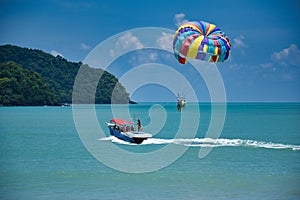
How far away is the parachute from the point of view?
24.2 metres

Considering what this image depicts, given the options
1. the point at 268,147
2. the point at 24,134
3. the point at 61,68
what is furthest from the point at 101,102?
the point at 268,147

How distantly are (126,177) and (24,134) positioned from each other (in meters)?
24.8

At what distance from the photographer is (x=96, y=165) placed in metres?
24.8

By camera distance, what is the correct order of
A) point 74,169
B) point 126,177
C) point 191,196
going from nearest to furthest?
point 191,196, point 126,177, point 74,169

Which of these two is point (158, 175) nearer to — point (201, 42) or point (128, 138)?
point (201, 42)

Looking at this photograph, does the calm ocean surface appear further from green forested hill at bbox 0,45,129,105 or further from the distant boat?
green forested hill at bbox 0,45,129,105

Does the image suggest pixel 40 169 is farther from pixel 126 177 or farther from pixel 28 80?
pixel 28 80

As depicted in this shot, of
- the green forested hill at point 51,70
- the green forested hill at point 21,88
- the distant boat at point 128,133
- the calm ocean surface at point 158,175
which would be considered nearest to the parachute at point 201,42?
the calm ocean surface at point 158,175

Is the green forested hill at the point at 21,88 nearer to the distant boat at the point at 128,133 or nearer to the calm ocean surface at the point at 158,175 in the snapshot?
the distant boat at the point at 128,133

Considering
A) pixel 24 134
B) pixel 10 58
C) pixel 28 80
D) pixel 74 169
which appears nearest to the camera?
pixel 74 169

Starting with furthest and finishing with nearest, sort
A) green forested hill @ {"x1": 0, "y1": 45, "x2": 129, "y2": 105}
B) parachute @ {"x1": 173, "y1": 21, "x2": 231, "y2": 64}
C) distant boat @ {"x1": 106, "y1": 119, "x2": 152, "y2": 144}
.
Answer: green forested hill @ {"x1": 0, "y1": 45, "x2": 129, "y2": 105}, distant boat @ {"x1": 106, "y1": 119, "x2": 152, "y2": 144}, parachute @ {"x1": 173, "y1": 21, "x2": 231, "y2": 64}

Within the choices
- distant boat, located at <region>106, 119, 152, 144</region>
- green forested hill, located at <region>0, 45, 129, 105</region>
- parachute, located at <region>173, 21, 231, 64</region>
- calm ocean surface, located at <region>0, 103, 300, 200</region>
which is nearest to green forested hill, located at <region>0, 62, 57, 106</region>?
green forested hill, located at <region>0, 45, 129, 105</region>

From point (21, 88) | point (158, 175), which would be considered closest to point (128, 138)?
point (158, 175)

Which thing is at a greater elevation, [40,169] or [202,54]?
[202,54]
